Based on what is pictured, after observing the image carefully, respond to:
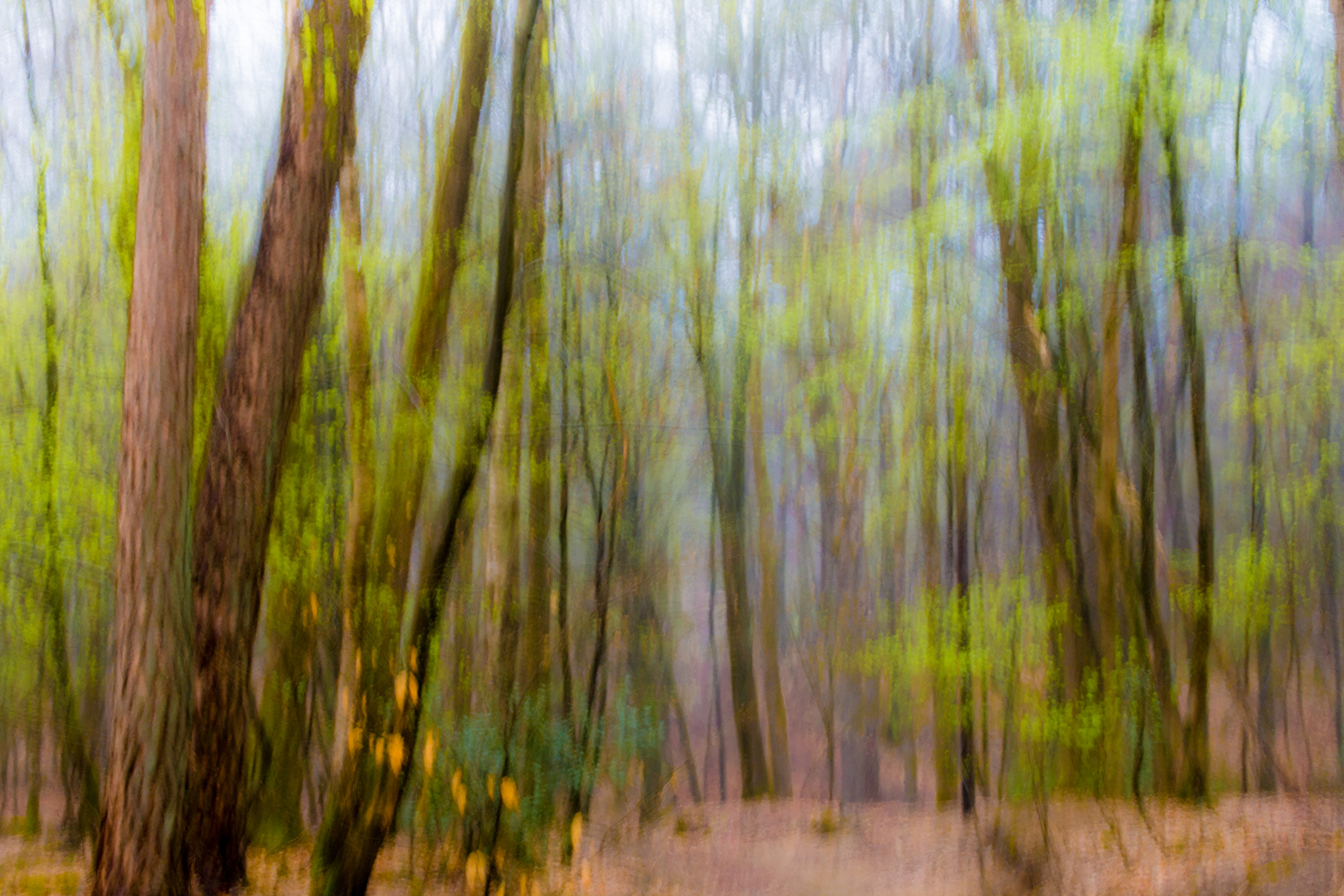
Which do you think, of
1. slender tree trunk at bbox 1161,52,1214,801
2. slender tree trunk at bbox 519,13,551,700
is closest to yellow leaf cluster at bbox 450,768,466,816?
slender tree trunk at bbox 519,13,551,700

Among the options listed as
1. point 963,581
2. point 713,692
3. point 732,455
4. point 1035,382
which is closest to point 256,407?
point 732,455

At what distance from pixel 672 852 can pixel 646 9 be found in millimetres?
3918

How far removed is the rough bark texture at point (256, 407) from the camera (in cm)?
299

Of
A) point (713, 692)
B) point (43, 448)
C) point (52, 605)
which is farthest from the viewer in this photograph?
point (713, 692)

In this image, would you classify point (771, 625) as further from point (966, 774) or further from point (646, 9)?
point (646, 9)

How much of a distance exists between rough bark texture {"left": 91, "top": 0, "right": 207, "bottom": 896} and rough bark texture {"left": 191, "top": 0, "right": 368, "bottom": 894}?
8.9 inches

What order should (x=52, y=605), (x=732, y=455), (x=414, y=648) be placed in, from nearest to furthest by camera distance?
(x=414, y=648)
(x=52, y=605)
(x=732, y=455)

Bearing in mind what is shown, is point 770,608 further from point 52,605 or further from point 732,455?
point 52,605

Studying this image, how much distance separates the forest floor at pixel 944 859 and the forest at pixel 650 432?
21 mm

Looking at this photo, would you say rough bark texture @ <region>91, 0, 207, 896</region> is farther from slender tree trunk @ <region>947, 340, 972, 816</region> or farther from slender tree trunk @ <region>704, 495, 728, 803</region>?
slender tree trunk @ <region>947, 340, 972, 816</region>

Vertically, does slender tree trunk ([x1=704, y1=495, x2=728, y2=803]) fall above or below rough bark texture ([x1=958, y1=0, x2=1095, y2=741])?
below

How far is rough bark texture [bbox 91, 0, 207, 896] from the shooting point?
2674mm

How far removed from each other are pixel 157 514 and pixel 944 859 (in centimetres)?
340

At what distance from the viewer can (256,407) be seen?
10.4 feet
